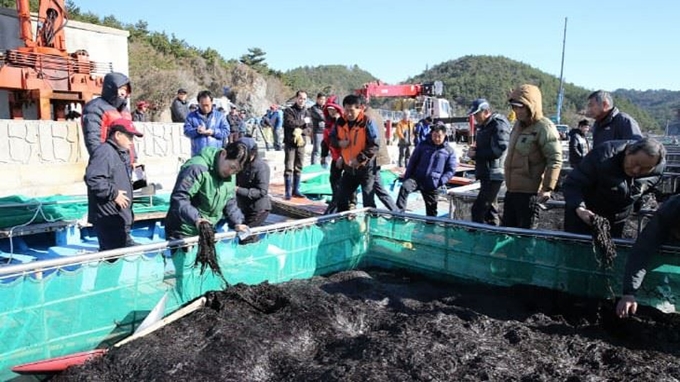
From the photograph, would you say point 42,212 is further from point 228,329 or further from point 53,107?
point 53,107

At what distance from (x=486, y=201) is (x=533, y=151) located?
1.00 meters

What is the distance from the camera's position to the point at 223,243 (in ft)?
12.0

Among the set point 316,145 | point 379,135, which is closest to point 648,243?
point 379,135

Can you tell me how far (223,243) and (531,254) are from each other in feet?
7.86

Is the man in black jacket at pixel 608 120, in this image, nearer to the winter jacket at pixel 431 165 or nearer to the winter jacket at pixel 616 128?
the winter jacket at pixel 616 128

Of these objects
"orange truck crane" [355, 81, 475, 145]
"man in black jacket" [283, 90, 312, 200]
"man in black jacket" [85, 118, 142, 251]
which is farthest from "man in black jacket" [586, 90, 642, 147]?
"orange truck crane" [355, 81, 475, 145]

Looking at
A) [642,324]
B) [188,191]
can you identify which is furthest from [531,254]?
[188,191]

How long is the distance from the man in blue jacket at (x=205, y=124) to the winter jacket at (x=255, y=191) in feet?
4.34

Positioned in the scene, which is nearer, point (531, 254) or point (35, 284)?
point (35, 284)

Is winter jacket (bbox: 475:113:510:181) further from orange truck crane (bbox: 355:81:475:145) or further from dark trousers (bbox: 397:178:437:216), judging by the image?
orange truck crane (bbox: 355:81:475:145)

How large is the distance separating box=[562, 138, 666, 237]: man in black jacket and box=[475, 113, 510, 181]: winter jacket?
1328 millimetres

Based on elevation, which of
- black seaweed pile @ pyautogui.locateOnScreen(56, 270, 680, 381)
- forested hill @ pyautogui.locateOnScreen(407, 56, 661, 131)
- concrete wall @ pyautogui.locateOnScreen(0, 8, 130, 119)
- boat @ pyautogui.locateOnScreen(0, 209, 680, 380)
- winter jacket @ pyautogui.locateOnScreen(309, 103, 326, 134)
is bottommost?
black seaweed pile @ pyautogui.locateOnScreen(56, 270, 680, 381)

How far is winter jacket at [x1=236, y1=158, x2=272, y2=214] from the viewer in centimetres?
482

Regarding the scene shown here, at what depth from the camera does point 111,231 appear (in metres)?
3.82
